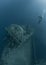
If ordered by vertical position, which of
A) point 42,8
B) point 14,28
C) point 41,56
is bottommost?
point 41,56

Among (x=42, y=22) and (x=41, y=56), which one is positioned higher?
(x=42, y=22)

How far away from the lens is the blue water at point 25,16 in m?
2.46

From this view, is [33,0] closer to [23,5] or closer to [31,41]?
[23,5]

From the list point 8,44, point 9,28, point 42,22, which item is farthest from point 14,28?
point 42,22

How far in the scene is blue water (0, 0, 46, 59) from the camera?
96.8 inches

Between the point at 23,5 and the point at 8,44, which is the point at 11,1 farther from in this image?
the point at 8,44

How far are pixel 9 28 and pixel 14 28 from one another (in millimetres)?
67

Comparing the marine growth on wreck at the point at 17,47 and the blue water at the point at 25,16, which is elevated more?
the blue water at the point at 25,16

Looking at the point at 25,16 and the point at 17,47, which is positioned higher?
the point at 25,16

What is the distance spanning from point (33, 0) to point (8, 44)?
672mm

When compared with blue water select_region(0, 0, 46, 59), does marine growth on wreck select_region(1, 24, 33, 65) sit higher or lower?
lower

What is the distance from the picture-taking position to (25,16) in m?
2.48

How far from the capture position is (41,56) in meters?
2.46

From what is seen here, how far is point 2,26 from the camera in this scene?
2.46 meters
